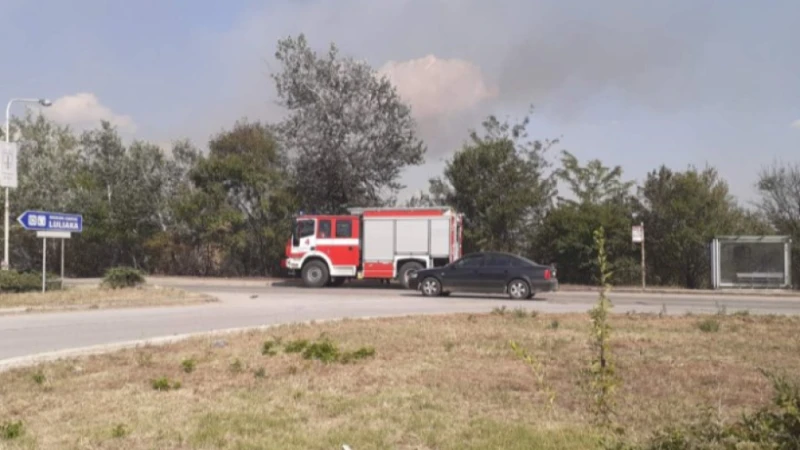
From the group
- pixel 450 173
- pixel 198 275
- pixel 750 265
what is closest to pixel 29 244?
pixel 198 275

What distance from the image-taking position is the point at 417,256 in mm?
29984

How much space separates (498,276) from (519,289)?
2.49 ft

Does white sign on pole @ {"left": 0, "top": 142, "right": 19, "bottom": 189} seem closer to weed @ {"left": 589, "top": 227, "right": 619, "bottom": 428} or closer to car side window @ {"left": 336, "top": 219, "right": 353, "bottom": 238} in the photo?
car side window @ {"left": 336, "top": 219, "right": 353, "bottom": 238}

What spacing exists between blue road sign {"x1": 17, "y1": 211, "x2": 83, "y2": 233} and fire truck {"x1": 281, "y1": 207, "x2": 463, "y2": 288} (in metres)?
8.28

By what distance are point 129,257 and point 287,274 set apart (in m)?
9.14

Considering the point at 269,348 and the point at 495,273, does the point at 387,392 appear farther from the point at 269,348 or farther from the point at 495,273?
the point at 495,273

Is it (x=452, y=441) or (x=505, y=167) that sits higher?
(x=505, y=167)

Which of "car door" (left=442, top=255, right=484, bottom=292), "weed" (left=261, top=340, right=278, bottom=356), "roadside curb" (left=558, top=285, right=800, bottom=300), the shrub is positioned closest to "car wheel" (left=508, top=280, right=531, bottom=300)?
"car door" (left=442, top=255, right=484, bottom=292)

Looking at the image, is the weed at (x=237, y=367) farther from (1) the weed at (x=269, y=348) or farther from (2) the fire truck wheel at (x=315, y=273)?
(2) the fire truck wheel at (x=315, y=273)

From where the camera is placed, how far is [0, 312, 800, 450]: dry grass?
21.3 feet

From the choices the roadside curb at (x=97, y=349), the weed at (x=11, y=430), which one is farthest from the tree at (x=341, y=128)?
the weed at (x=11, y=430)

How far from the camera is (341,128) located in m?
36.0

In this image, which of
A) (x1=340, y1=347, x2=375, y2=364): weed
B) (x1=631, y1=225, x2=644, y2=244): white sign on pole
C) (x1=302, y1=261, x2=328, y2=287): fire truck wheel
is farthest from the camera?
(x1=302, y1=261, x2=328, y2=287): fire truck wheel

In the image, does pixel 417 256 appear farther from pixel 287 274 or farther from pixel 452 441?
pixel 452 441
